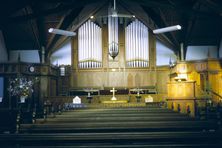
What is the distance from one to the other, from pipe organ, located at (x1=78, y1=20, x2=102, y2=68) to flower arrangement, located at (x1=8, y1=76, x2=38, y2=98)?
4.37 metres

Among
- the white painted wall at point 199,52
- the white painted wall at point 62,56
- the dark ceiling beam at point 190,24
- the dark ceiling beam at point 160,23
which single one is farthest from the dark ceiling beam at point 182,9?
the white painted wall at point 62,56

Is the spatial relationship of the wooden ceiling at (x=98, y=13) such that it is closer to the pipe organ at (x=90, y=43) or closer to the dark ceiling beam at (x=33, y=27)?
the dark ceiling beam at (x=33, y=27)

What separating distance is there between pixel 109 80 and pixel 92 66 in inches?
58.5

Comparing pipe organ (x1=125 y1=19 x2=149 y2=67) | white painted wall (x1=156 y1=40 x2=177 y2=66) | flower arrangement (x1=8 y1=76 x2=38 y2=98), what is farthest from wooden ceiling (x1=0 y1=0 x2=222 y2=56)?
flower arrangement (x1=8 y1=76 x2=38 y2=98)

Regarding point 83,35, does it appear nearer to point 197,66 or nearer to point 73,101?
point 73,101

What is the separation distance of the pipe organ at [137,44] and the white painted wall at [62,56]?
3963mm

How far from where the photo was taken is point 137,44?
22062 mm

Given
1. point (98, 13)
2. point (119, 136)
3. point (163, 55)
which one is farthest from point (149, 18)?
point (119, 136)

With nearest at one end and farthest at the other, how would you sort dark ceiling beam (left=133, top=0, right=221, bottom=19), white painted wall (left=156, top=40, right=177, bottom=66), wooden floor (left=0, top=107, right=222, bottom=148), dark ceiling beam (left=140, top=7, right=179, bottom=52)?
wooden floor (left=0, top=107, right=222, bottom=148) < dark ceiling beam (left=133, top=0, right=221, bottom=19) < dark ceiling beam (left=140, top=7, right=179, bottom=52) < white painted wall (left=156, top=40, right=177, bottom=66)

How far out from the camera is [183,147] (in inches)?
214

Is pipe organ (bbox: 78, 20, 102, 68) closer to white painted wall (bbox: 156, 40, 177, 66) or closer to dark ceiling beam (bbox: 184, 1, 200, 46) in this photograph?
white painted wall (bbox: 156, 40, 177, 66)

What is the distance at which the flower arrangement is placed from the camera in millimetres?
18031

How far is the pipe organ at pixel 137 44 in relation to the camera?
2197 cm

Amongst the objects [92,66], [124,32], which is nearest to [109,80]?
[92,66]
